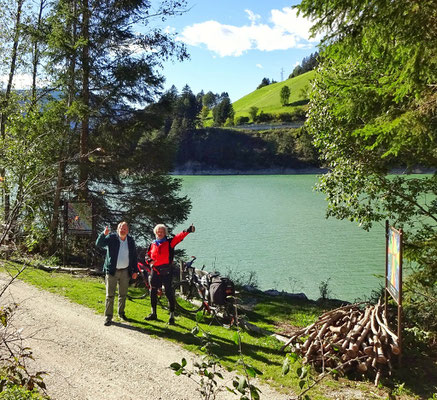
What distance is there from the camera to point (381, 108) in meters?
7.05

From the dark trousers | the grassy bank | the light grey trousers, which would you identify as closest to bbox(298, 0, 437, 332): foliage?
the grassy bank

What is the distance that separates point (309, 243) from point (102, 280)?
1420 centimetres

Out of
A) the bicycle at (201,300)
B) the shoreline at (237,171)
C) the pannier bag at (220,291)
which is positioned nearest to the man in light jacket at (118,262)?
the bicycle at (201,300)

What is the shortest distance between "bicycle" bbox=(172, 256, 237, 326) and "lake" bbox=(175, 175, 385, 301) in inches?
234

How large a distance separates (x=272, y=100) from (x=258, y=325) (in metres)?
164

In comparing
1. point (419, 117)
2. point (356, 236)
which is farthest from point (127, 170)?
point (356, 236)

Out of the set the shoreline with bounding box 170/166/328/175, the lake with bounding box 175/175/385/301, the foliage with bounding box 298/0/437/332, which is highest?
the shoreline with bounding box 170/166/328/175

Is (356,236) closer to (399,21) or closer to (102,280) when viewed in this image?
(102,280)

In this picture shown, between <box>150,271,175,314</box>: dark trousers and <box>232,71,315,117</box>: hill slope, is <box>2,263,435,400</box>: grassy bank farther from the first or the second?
<box>232,71,315,117</box>: hill slope

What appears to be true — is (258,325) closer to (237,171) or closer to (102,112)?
(102,112)

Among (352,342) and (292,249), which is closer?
(352,342)

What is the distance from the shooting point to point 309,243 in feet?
77.2

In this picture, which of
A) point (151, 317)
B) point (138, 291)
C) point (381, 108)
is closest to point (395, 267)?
point (381, 108)

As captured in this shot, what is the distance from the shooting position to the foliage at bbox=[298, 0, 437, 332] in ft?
14.4
